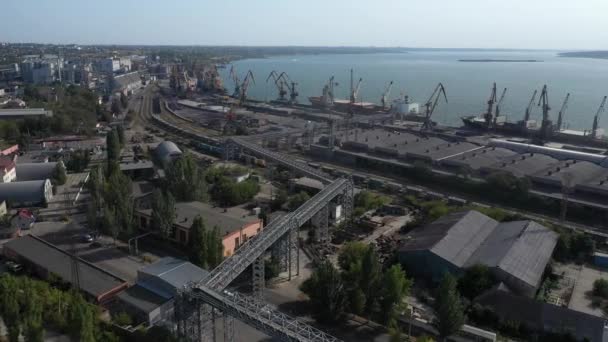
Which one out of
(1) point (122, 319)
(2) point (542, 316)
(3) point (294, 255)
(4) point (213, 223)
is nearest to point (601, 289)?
(2) point (542, 316)

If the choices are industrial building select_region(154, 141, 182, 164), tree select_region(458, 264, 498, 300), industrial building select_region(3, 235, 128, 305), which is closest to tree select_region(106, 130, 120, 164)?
industrial building select_region(154, 141, 182, 164)

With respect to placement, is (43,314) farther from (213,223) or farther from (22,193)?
(22,193)

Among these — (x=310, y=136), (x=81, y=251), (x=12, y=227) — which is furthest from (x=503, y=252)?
(x=310, y=136)

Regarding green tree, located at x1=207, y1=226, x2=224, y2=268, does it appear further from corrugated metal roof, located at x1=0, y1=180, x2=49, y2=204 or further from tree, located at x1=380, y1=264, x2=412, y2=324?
corrugated metal roof, located at x1=0, y1=180, x2=49, y2=204

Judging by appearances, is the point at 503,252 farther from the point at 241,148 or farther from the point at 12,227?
the point at 241,148

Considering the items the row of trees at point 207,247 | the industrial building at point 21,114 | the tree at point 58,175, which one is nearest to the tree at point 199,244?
the row of trees at point 207,247

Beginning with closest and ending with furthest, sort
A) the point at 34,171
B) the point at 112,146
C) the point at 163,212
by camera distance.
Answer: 1. the point at 163,212
2. the point at 34,171
3. the point at 112,146
